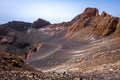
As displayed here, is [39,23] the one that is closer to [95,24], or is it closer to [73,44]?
[95,24]

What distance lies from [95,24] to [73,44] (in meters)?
9.80

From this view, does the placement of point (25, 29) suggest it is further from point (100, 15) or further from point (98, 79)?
point (98, 79)

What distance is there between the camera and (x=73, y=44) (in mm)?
89312

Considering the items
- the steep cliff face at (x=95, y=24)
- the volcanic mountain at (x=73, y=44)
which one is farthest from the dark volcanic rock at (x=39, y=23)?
the steep cliff face at (x=95, y=24)

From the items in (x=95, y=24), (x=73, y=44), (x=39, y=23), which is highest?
(x=39, y=23)

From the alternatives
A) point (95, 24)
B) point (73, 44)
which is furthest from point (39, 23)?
point (73, 44)

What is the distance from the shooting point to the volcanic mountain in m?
47.6

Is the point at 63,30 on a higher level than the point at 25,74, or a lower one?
higher

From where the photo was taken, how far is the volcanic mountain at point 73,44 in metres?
47.6

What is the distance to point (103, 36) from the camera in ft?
276

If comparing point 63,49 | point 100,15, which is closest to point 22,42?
point 100,15

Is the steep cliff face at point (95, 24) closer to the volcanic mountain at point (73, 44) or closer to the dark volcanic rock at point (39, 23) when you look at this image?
the volcanic mountain at point (73, 44)

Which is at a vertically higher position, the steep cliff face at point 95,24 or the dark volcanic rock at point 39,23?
the dark volcanic rock at point 39,23

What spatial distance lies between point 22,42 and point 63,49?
5361 centimetres
